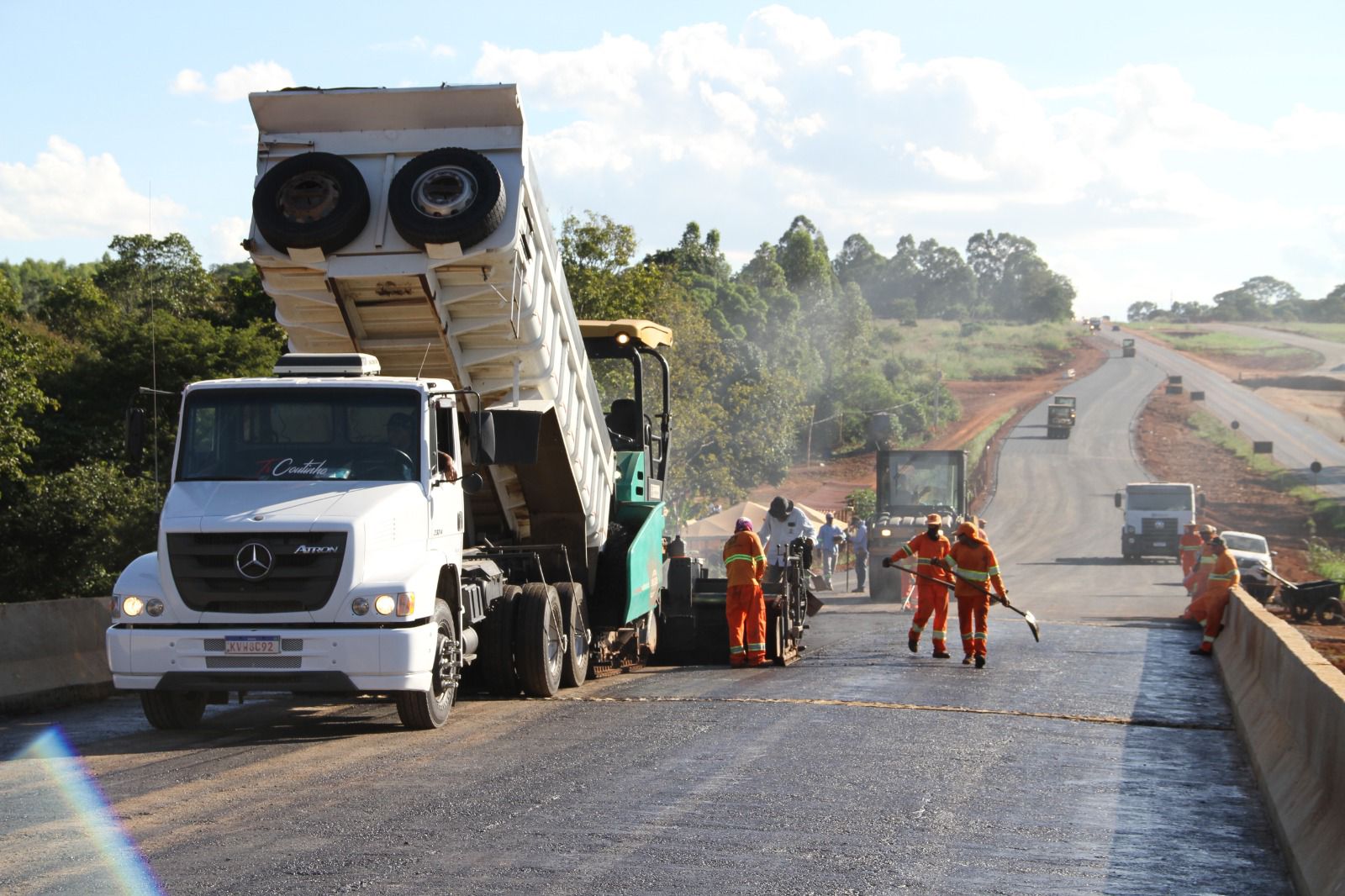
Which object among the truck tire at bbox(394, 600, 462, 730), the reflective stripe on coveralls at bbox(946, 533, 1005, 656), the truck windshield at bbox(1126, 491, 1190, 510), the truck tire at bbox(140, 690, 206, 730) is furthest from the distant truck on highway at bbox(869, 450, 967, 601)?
the truck tire at bbox(140, 690, 206, 730)

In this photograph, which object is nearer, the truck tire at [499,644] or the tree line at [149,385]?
the truck tire at [499,644]

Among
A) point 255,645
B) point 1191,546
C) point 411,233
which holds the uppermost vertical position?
point 411,233

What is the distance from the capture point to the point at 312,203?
10.7 metres

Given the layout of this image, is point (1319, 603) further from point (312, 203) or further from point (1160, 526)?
point (1160, 526)

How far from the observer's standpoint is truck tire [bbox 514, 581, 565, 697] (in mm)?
12086

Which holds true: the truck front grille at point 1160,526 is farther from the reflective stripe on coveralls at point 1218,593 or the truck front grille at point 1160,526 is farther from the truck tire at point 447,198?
the truck tire at point 447,198

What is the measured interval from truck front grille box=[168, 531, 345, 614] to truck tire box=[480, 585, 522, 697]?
248 centimetres

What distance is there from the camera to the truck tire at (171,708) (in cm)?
1042

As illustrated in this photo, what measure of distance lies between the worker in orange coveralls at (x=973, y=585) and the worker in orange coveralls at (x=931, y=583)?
1.04ft

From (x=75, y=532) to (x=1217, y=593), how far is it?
22.6m

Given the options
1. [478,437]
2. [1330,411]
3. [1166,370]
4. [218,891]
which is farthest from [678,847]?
[1166,370]

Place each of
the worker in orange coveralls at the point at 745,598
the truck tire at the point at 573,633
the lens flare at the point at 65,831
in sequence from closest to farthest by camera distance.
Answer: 1. the lens flare at the point at 65,831
2. the truck tire at the point at 573,633
3. the worker in orange coveralls at the point at 745,598

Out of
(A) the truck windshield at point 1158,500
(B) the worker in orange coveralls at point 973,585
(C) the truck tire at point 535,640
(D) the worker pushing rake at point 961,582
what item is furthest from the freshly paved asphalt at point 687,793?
(A) the truck windshield at point 1158,500

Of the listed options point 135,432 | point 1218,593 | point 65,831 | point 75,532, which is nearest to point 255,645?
point 135,432
